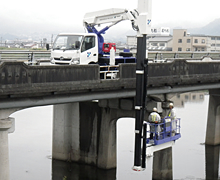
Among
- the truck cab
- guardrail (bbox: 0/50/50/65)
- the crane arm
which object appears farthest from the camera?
guardrail (bbox: 0/50/50/65)

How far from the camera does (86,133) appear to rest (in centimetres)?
2917

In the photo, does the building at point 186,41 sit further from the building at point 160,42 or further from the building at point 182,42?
the building at point 160,42

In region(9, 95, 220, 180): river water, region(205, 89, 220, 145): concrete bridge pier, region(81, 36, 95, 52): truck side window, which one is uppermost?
region(81, 36, 95, 52): truck side window

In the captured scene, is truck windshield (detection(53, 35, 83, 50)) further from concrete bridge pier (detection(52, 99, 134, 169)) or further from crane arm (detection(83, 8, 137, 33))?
concrete bridge pier (detection(52, 99, 134, 169))

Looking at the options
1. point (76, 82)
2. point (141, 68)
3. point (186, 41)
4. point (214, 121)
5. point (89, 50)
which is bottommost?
point (214, 121)

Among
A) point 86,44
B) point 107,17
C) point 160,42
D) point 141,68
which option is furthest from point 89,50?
point 160,42

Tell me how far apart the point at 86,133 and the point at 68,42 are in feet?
24.1

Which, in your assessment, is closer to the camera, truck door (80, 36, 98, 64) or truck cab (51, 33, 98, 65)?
truck cab (51, 33, 98, 65)

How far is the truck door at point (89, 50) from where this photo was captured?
23594 millimetres

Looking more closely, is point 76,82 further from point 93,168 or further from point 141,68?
point 93,168

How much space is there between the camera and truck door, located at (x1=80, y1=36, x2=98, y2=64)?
2359cm

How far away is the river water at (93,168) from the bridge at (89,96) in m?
0.89

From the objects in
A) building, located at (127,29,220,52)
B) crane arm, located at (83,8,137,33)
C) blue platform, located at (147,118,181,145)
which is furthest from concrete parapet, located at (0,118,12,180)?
building, located at (127,29,220,52)

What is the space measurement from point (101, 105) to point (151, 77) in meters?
6.39
